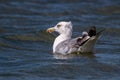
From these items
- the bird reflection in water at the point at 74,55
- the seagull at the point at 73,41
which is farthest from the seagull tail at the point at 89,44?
the bird reflection in water at the point at 74,55

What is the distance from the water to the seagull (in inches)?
7.7

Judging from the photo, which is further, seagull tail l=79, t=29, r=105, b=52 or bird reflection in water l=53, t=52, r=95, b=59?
bird reflection in water l=53, t=52, r=95, b=59

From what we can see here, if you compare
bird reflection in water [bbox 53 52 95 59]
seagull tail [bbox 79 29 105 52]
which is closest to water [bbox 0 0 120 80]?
bird reflection in water [bbox 53 52 95 59]

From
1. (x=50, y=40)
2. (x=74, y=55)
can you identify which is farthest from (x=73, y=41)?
(x=50, y=40)

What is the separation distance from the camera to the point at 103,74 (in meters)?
14.4

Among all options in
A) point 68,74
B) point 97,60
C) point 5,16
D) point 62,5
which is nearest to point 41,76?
point 68,74

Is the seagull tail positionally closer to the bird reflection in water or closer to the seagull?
the seagull

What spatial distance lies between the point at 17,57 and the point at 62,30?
5.06ft

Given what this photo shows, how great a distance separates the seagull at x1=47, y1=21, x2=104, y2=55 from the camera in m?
15.9

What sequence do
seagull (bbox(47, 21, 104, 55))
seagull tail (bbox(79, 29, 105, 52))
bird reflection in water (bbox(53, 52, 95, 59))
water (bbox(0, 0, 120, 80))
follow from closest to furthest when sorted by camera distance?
water (bbox(0, 0, 120, 80)) → seagull (bbox(47, 21, 104, 55)) → seagull tail (bbox(79, 29, 105, 52)) → bird reflection in water (bbox(53, 52, 95, 59))

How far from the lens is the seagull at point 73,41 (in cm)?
1588

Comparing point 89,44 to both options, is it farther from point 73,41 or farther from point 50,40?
point 50,40

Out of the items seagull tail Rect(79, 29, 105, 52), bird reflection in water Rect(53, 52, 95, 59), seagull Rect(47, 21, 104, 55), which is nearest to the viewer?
seagull Rect(47, 21, 104, 55)

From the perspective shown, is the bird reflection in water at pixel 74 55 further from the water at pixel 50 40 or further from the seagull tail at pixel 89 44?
the seagull tail at pixel 89 44
